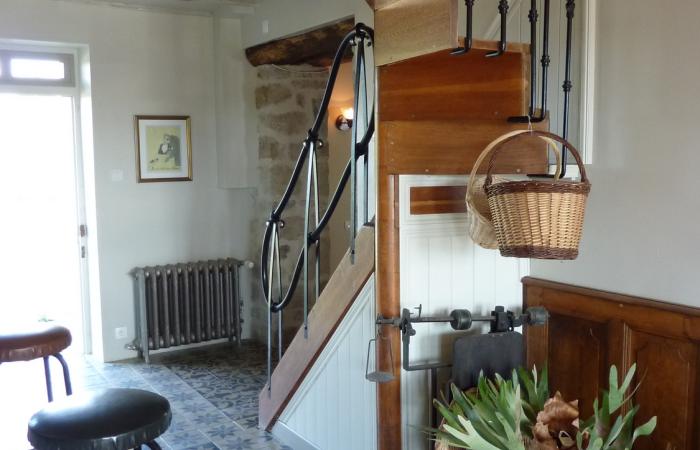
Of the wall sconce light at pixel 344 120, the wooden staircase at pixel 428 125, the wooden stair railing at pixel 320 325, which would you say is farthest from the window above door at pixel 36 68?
the wooden staircase at pixel 428 125

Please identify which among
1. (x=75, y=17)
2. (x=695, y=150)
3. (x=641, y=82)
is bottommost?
(x=695, y=150)

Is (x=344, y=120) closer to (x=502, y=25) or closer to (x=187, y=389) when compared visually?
(x=187, y=389)

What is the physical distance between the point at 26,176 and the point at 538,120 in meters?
4.46

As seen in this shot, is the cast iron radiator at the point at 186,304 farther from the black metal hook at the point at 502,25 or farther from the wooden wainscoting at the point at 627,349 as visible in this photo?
the black metal hook at the point at 502,25

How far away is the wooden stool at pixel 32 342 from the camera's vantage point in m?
3.30

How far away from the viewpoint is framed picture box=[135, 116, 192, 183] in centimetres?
559

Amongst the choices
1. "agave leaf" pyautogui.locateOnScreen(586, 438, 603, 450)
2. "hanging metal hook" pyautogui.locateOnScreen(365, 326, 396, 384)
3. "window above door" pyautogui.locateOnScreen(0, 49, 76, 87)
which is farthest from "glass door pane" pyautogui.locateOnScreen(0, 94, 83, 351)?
"agave leaf" pyautogui.locateOnScreen(586, 438, 603, 450)

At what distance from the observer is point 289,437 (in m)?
3.77

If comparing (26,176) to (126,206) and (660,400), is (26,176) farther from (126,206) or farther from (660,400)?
(660,400)

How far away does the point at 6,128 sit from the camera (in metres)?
5.46

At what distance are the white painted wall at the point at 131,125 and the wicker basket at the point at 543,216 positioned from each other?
13.5ft

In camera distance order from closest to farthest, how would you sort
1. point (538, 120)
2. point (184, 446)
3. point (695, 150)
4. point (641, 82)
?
point (695, 150) < point (641, 82) < point (538, 120) < point (184, 446)

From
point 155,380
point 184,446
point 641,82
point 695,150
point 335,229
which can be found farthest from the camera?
point 335,229

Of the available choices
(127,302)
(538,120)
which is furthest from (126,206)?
(538,120)
